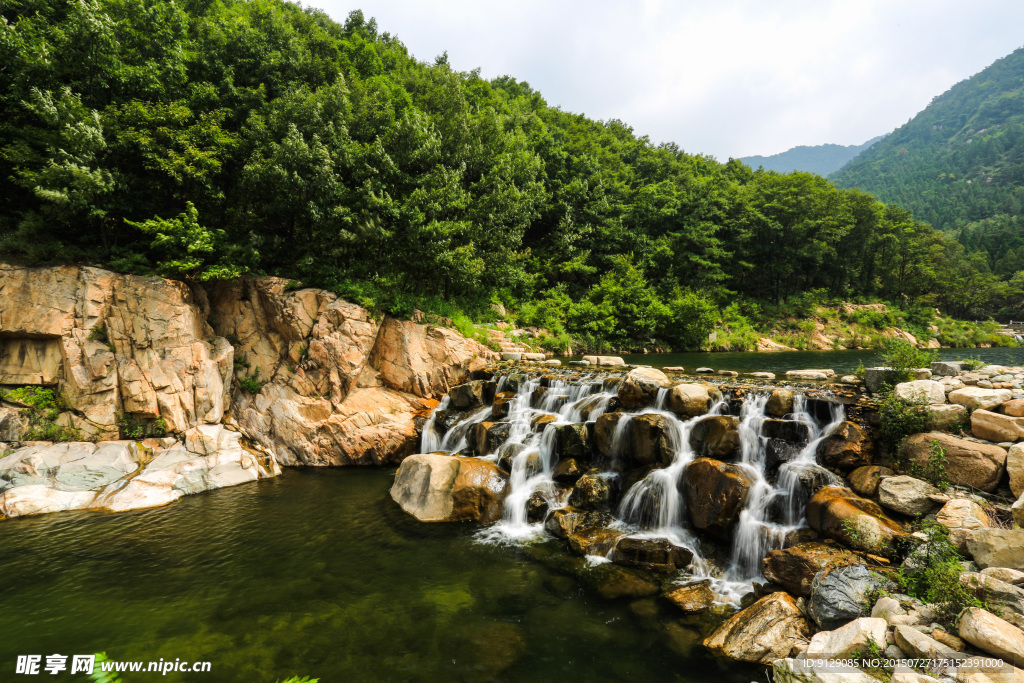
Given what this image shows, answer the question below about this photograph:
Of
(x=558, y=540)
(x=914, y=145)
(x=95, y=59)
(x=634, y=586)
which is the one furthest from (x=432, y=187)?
(x=914, y=145)

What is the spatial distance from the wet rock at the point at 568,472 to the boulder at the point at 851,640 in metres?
5.88

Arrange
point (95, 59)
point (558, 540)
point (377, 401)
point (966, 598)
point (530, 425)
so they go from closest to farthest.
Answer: point (966, 598) → point (558, 540) → point (530, 425) → point (95, 59) → point (377, 401)

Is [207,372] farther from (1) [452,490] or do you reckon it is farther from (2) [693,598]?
(2) [693,598]

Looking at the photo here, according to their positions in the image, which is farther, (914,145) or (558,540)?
(914,145)

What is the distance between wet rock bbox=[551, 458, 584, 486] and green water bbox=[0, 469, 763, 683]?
2.28m

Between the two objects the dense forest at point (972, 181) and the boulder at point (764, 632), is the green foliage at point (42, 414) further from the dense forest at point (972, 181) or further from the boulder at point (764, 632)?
the dense forest at point (972, 181)

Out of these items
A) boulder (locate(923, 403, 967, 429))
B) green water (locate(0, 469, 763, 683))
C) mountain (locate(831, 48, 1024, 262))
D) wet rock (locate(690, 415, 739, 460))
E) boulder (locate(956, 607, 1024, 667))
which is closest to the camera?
boulder (locate(956, 607, 1024, 667))

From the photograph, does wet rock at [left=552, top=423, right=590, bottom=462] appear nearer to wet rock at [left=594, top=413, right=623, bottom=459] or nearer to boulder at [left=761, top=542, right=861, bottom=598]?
wet rock at [left=594, top=413, right=623, bottom=459]

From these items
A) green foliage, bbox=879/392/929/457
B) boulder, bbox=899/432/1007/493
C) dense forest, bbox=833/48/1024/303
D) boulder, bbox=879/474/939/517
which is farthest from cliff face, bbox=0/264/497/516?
dense forest, bbox=833/48/1024/303

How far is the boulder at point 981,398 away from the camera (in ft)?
24.1

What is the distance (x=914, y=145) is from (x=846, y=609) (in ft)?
840

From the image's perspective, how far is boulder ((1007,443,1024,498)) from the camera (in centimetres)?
610

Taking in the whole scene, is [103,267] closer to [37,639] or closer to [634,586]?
[37,639]

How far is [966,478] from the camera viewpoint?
6.67 m
